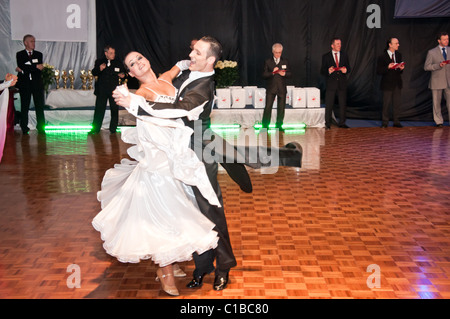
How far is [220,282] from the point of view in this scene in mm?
3430

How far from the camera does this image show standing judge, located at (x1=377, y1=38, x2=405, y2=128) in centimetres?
988

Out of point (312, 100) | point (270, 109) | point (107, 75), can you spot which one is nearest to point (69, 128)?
point (107, 75)

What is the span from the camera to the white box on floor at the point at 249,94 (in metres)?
10.6

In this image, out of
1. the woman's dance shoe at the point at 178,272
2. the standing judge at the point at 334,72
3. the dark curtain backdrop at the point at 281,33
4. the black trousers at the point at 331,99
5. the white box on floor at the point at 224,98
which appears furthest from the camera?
the dark curtain backdrop at the point at 281,33

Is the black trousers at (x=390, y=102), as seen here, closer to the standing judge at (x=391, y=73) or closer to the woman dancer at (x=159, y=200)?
the standing judge at (x=391, y=73)

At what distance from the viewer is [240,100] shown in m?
10.4

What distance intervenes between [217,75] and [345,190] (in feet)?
17.0

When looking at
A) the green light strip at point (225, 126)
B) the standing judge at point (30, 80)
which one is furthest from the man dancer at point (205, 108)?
the green light strip at point (225, 126)

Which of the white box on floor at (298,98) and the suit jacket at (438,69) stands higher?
the suit jacket at (438,69)

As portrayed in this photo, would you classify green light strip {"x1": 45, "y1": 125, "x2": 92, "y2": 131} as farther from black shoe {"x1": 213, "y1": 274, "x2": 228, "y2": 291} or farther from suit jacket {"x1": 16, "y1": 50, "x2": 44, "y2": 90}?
black shoe {"x1": 213, "y1": 274, "x2": 228, "y2": 291}

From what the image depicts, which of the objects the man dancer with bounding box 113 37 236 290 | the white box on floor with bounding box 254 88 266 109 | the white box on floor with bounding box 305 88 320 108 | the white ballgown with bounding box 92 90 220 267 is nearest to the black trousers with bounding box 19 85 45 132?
the white box on floor with bounding box 254 88 266 109

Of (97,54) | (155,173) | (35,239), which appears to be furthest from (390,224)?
(97,54)

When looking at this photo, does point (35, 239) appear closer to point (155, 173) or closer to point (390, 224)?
point (155, 173)

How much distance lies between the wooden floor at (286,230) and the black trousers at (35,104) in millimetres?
2003
